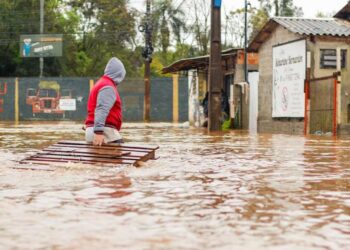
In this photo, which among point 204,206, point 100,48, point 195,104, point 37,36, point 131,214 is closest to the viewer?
point 131,214

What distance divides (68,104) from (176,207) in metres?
39.5

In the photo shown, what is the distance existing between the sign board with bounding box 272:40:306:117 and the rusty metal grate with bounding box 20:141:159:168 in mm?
12981

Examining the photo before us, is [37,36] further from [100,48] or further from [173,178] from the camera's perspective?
[173,178]

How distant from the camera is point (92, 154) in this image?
8.03 metres

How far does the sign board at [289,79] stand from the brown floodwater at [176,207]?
12.8 meters

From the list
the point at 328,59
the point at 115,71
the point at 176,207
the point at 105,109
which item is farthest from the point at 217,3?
the point at 176,207

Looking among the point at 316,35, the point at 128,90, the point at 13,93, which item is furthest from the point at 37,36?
the point at 316,35

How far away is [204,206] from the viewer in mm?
4926

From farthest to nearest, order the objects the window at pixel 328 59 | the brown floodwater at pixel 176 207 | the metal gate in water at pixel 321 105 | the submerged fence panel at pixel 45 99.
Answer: the submerged fence panel at pixel 45 99 < the window at pixel 328 59 < the metal gate in water at pixel 321 105 < the brown floodwater at pixel 176 207

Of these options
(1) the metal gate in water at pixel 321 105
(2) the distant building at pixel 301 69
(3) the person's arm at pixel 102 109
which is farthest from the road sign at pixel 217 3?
(3) the person's arm at pixel 102 109

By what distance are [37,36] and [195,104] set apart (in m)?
19.6

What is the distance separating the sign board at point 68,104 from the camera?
43719mm

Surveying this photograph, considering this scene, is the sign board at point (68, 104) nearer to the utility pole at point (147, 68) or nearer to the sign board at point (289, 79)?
the utility pole at point (147, 68)

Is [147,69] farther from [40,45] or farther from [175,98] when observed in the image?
[40,45]
